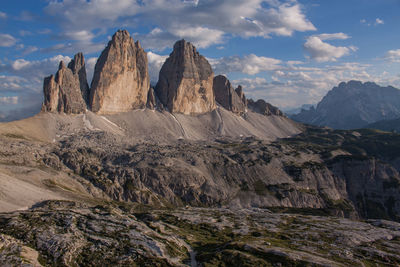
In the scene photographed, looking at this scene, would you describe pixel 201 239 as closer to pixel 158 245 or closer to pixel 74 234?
pixel 158 245

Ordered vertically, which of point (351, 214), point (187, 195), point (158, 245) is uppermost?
point (158, 245)

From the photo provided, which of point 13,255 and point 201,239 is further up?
point 13,255

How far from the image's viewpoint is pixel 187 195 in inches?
7603

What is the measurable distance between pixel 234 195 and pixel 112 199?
236 feet

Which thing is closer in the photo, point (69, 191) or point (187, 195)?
point (69, 191)

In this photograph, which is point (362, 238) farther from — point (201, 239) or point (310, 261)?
point (201, 239)

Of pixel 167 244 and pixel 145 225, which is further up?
pixel 167 244

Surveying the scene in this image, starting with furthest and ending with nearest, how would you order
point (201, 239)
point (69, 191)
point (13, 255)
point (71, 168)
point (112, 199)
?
point (71, 168) < point (112, 199) < point (69, 191) < point (201, 239) < point (13, 255)

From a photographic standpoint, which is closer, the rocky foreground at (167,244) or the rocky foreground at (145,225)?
the rocky foreground at (167,244)

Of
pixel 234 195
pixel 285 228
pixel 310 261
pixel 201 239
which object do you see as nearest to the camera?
pixel 310 261

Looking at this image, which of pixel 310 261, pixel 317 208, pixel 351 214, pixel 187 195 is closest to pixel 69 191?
pixel 187 195

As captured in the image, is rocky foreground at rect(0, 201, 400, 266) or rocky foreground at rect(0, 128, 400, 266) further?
rocky foreground at rect(0, 128, 400, 266)

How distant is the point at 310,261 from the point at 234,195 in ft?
434

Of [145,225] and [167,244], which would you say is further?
[145,225]
